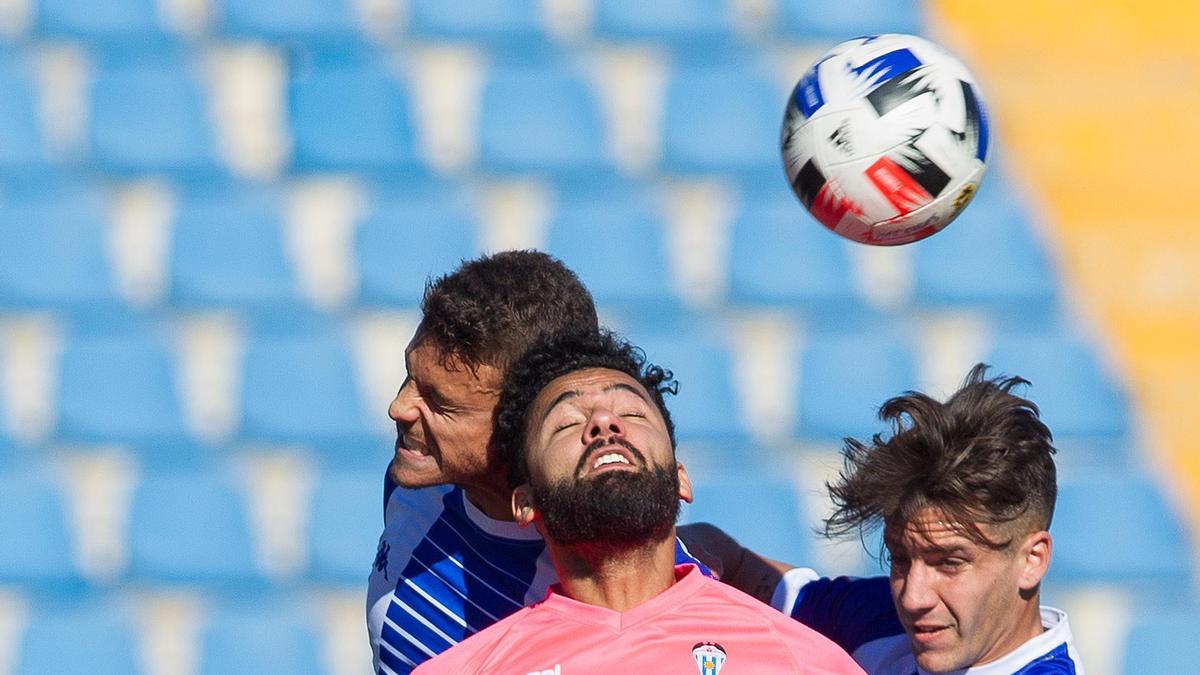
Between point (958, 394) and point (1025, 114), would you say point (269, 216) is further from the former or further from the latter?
point (958, 394)

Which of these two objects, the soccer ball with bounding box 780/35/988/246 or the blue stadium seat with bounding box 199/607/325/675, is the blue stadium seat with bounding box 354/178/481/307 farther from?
the soccer ball with bounding box 780/35/988/246

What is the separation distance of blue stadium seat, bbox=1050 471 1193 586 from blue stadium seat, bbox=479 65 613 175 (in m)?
2.22

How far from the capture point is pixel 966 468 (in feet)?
9.73

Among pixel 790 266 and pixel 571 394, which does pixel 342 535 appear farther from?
pixel 571 394

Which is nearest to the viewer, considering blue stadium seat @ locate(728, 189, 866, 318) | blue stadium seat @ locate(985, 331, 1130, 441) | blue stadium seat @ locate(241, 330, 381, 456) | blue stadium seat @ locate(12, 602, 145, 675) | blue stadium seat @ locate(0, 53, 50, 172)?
blue stadium seat @ locate(12, 602, 145, 675)

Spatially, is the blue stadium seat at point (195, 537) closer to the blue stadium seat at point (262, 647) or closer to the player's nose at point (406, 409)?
the blue stadium seat at point (262, 647)

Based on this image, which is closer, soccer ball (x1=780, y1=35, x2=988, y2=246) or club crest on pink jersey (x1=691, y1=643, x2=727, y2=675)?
club crest on pink jersey (x1=691, y1=643, x2=727, y2=675)

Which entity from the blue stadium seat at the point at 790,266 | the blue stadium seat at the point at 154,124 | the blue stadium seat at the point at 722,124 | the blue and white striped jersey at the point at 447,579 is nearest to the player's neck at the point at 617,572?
the blue and white striped jersey at the point at 447,579

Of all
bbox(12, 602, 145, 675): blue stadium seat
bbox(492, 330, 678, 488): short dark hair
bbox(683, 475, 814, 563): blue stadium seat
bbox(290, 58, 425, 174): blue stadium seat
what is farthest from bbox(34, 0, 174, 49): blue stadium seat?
bbox(492, 330, 678, 488): short dark hair

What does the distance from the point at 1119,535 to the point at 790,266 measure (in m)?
1.57

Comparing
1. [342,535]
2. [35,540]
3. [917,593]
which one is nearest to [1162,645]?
[342,535]

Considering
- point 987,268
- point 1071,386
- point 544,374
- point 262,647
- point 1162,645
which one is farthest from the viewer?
point 987,268

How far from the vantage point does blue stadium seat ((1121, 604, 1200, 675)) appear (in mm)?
5871

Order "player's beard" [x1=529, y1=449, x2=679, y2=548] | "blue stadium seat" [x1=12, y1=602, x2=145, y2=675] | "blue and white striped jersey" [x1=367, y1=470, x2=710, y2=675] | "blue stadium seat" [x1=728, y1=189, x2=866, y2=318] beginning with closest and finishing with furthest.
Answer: "player's beard" [x1=529, y1=449, x2=679, y2=548]
"blue and white striped jersey" [x1=367, y1=470, x2=710, y2=675]
"blue stadium seat" [x1=12, y1=602, x2=145, y2=675]
"blue stadium seat" [x1=728, y1=189, x2=866, y2=318]
